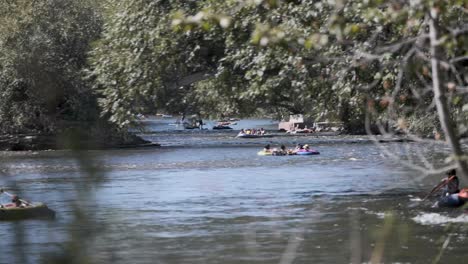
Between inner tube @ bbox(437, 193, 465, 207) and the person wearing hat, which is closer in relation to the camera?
inner tube @ bbox(437, 193, 465, 207)

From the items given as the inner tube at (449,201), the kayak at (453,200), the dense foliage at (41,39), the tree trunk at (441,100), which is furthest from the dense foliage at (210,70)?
the dense foliage at (41,39)

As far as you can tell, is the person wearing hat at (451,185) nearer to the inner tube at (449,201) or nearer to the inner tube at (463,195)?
the inner tube at (449,201)

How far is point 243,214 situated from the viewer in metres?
22.6

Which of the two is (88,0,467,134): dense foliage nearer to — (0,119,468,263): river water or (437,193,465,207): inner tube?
(0,119,468,263): river water

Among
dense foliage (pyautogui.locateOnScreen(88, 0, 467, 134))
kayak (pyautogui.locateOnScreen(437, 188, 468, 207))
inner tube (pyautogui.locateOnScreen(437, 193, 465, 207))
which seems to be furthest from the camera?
inner tube (pyautogui.locateOnScreen(437, 193, 465, 207))

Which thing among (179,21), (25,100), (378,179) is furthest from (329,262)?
(25,100)

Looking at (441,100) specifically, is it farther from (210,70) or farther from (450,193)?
(450,193)

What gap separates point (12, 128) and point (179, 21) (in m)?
47.8

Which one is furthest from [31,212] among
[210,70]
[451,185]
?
[451,185]

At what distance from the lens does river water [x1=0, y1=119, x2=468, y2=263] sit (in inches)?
108

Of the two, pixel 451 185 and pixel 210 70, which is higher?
pixel 210 70

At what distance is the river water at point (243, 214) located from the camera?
9.04 ft

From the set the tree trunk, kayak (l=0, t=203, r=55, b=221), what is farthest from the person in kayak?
kayak (l=0, t=203, r=55, b=221)

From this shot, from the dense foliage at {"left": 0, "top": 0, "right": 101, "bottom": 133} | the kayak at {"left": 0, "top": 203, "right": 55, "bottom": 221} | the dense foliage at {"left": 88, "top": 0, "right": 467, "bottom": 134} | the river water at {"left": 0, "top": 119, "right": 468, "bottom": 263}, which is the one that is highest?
the dense foliage at {"left": 0, "top": 0, "right": 101, "bottom": 133}
